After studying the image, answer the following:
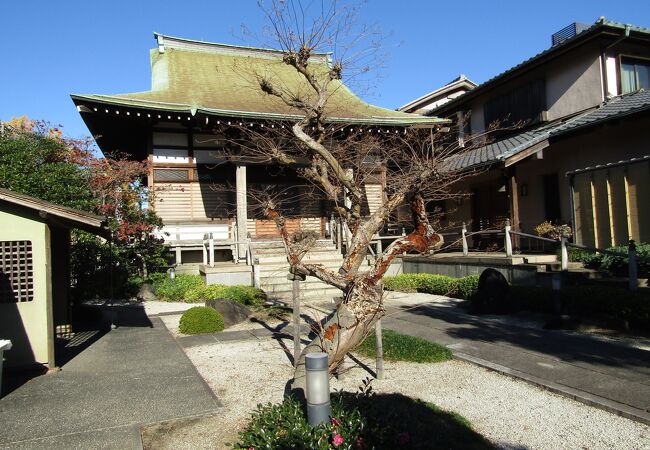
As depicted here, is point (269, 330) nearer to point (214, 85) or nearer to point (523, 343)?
point (523, 343)

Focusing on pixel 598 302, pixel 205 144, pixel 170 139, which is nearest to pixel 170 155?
pixel 170 139

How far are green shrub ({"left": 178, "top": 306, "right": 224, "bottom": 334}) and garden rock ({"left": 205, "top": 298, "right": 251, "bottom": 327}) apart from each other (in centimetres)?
48

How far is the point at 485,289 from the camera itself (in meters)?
10.1

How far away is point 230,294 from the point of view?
36.8 ft

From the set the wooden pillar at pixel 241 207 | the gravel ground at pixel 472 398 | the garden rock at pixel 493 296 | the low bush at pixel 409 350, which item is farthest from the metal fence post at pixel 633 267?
the wooden pillar at pixel 241 207

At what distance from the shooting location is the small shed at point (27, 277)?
6.39 m

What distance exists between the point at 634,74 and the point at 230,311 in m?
13.9

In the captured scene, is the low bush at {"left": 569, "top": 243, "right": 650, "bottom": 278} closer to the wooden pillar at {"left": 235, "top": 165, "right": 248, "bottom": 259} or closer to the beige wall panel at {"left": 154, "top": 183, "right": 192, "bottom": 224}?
the wooden pillar at {"left": 235, "top": 165, "right": 248, "bottom": 259}

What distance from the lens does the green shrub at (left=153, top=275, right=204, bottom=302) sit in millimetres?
13109

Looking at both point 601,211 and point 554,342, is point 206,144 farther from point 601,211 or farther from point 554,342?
point 554,342

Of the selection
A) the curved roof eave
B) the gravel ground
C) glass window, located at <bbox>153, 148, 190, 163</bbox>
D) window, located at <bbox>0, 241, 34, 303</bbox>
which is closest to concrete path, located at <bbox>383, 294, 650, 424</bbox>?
the gravel ground

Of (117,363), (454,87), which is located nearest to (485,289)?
(117,363)

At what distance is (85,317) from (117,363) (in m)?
4.49

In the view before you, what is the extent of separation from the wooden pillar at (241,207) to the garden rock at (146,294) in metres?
2.67
